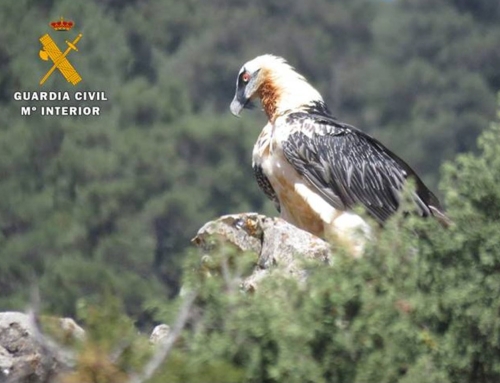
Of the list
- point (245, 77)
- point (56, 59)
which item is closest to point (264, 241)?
point (245, 77)

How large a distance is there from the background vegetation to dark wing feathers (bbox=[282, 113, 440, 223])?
5.55 ft

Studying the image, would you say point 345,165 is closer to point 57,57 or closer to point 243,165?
point 57,57

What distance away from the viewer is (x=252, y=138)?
41.5 meters

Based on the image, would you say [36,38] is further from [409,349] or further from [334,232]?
[409,349]

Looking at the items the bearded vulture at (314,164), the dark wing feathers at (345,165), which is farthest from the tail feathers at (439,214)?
the dark wing feathers at (345,165)

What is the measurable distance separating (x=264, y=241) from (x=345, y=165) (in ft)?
4.78

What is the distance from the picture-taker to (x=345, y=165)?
487 inches

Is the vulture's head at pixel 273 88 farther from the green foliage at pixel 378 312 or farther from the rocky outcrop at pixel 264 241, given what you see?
the green foliage at pixel 378 312

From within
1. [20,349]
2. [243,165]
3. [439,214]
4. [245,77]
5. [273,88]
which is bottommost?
[20,349]

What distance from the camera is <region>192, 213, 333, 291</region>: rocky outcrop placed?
1027cm

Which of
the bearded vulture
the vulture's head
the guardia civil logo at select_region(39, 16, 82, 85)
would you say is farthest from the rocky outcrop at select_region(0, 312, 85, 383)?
the guardia civil logo at select_region(39, 16, 82, 85)

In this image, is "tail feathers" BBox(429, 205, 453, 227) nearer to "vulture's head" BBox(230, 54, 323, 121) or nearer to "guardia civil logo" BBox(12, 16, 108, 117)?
"vulture's head" BBox(230, 54, 323, 121)

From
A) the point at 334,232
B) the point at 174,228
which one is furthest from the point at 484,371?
the point at 174,228

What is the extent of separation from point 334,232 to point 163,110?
32.0m
